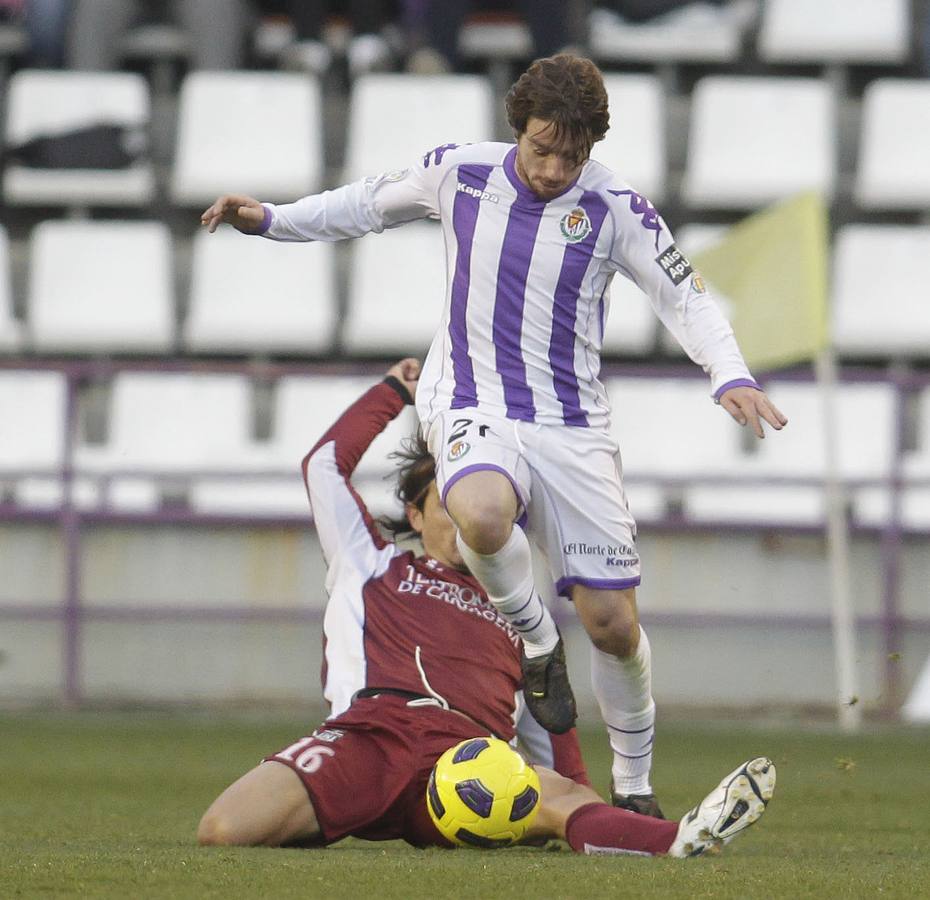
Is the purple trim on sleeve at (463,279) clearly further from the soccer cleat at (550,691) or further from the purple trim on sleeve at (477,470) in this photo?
the soccer cleat at (550,691)

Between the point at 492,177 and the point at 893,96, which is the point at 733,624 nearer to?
the point at 893,96

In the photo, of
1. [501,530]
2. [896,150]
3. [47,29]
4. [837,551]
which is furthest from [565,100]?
[47,29]

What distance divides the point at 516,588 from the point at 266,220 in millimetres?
1140

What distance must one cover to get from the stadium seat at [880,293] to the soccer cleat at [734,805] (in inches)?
266

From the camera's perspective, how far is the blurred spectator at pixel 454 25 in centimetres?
1069

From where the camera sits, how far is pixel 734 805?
395cm

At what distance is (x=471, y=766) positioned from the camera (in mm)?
4148

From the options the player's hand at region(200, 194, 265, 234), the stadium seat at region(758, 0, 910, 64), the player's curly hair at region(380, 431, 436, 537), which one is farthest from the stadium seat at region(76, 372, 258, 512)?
the player's hand at region(200, 194, 265, 234)

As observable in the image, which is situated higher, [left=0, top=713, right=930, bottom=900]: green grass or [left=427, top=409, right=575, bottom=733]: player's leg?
[left=427, top=409, right=575, bottom=733]: player's leg

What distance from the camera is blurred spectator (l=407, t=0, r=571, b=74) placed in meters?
10.7

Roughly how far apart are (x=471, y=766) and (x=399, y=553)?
38.0 inches

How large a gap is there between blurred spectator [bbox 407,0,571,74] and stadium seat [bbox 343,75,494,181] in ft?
0.47

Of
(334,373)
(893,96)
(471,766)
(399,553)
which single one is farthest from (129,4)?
(471,766)

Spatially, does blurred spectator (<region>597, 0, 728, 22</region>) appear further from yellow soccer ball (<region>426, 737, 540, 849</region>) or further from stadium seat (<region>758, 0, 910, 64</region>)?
yellow soccer ball (<region>426, 737, 540, 849</region>)
